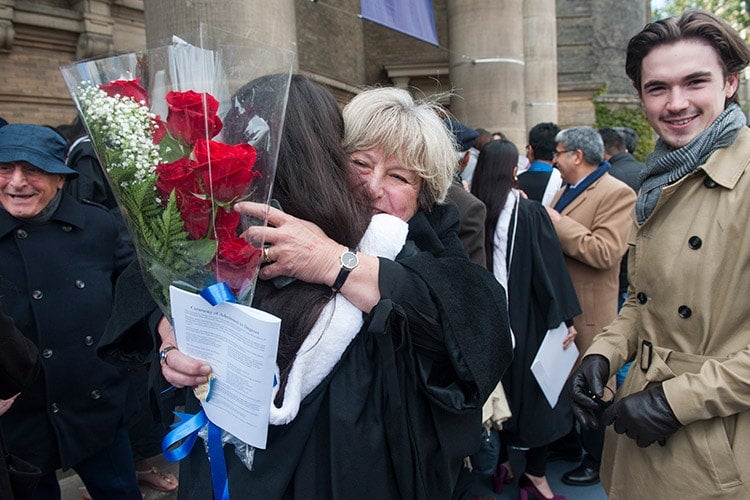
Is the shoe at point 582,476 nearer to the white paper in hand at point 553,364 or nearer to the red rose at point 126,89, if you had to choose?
the white paper in hand at point 553,364

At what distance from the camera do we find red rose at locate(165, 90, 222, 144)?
1.24 meters

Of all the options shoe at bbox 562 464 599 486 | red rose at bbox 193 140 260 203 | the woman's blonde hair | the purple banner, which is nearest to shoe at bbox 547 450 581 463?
shoe at bbox 562 464 599 486

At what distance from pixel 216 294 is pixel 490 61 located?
26.2 ft

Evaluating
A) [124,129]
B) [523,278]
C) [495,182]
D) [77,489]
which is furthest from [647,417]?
[77,489]

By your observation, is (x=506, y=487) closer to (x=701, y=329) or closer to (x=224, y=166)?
(x=701, y=329)

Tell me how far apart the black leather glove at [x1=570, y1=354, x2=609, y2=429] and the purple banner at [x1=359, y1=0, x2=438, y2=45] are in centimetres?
571

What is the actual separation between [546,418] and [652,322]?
5.88ft

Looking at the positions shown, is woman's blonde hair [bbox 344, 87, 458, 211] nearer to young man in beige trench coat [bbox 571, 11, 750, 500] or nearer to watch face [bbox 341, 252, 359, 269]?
watch face [bbox 341, 252, 359, 269]

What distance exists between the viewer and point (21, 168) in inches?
A: 102

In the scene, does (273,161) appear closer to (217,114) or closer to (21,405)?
(217,114)

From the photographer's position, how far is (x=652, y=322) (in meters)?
1.93

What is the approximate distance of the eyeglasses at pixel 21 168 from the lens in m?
2.59

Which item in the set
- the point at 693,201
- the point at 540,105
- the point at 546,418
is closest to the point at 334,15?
the point at 540,105

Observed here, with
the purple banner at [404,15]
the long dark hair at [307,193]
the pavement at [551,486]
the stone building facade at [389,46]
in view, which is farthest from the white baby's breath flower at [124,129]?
the purple banner at [404,15]
